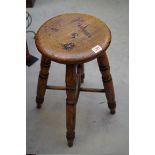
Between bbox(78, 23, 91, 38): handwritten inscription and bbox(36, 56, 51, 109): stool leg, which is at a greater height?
bbox(78, 23, 91, 38): handwritten inscription

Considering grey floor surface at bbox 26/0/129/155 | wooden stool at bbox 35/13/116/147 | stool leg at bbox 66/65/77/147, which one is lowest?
grey floor surface at bbox 26/0/129/155

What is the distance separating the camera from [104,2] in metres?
2.30

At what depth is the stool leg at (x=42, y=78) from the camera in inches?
50.2

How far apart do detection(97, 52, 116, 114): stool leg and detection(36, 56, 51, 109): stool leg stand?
0.76ft

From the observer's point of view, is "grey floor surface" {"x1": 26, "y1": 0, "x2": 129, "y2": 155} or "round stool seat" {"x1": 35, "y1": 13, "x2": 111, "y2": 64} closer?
"round stool seat" {"x1": 35, "y1": 13, "x2": 111, "y2": 64}

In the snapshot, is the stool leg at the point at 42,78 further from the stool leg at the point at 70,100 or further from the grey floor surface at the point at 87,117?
the stool leg at the point at 70,100

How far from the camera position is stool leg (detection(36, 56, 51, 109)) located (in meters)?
1.27

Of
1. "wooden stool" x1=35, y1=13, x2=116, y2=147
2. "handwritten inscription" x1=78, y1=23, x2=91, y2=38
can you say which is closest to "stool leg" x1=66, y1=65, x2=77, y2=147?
"wooden stool" x1=35, y1=13, x2=116, y2=147

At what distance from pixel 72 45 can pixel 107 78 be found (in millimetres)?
281

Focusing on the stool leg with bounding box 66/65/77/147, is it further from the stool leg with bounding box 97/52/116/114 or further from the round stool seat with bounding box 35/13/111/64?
the stool leg with bounding box 97/52/116/114

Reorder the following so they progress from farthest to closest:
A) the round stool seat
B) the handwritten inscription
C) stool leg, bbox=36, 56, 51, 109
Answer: stool leg, bbox=36, 56, 51, 109, the handwritten inscription, the round stool seat
